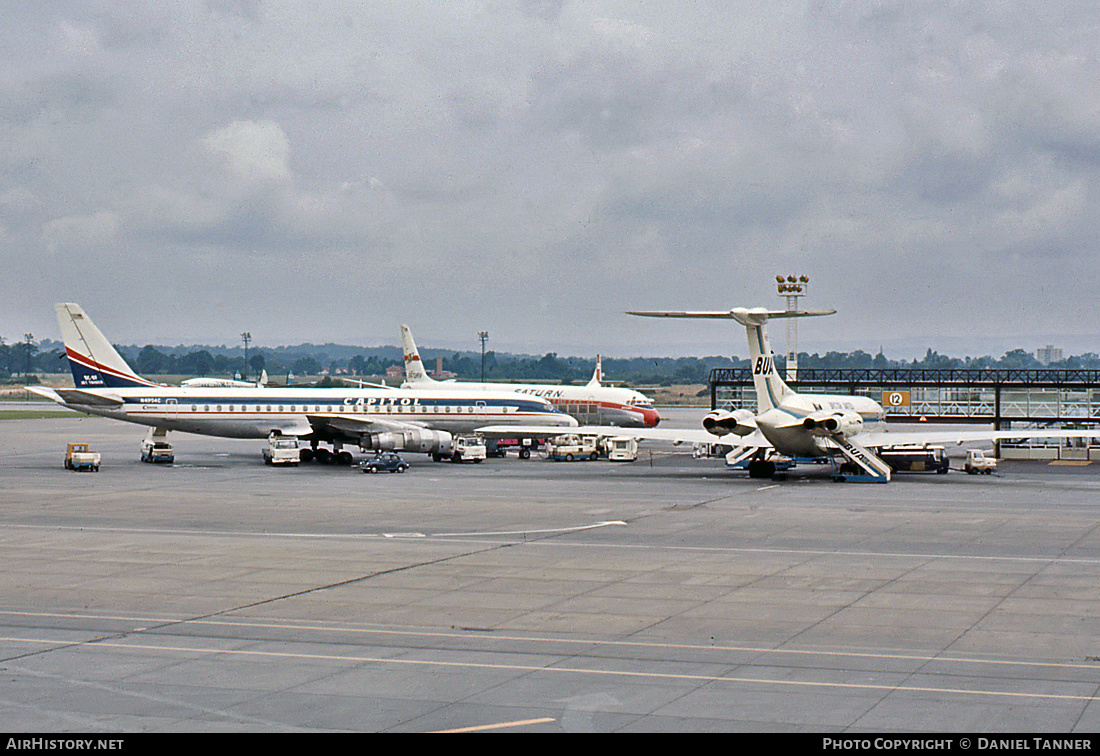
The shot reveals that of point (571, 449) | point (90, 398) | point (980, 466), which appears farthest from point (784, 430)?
point (90, 398)

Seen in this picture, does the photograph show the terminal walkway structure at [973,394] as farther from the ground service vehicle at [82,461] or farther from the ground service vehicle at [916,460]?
the ground service vehicle at [82,461]

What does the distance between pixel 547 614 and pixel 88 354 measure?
191 ft

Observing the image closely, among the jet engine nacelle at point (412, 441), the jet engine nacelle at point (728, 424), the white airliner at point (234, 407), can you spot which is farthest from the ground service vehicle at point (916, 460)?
the white airliner at point (234, 407)

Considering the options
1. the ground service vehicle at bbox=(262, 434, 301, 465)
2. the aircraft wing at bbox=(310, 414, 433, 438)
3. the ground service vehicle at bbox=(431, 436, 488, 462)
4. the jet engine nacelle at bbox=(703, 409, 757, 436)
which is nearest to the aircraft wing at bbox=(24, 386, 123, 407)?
the ground service vehicle at bbox=(262, 434, 301, 465)

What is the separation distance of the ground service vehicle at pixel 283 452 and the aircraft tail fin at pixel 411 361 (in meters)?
34.5

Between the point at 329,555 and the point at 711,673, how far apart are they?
1603cm

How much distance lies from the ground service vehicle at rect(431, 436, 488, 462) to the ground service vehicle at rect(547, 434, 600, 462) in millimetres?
5102

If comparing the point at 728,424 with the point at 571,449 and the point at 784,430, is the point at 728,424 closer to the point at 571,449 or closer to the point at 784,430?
the point at 784,430

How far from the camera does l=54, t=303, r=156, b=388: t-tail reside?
71.9 meters

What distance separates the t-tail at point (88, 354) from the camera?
7194 centimetres

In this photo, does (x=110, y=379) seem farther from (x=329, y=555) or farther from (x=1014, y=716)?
(x=1014, y=716)

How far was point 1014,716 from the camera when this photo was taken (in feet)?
48.0
